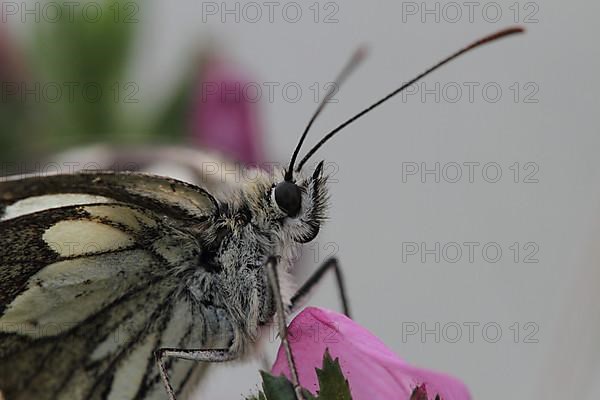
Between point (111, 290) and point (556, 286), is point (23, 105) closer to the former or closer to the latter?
point (111, 290)

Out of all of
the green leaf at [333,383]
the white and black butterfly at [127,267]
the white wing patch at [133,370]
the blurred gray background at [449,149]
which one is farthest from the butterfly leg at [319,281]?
the blurred gray background at [449,149]

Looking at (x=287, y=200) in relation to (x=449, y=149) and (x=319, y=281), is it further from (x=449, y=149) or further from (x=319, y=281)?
(x=449, y=149)

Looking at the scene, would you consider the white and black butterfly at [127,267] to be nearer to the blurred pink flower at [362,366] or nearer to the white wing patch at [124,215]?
the white wing patch at [124,215]

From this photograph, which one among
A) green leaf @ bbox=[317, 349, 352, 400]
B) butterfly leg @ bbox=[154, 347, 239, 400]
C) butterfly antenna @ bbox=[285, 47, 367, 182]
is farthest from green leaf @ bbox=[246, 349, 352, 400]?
butterfly antenna @ bbox=[285, 47, 367, 182]

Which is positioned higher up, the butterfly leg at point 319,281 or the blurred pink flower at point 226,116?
the butterfly leg at point 319,281

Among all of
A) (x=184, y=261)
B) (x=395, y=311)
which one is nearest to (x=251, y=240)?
(x=184, y=261)

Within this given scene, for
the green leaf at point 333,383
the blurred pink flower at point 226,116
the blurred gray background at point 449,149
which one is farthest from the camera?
the blurred gray background at point 449,149

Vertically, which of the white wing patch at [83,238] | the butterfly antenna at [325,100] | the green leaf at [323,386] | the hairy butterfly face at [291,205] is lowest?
the white wing patch at [83,238]
